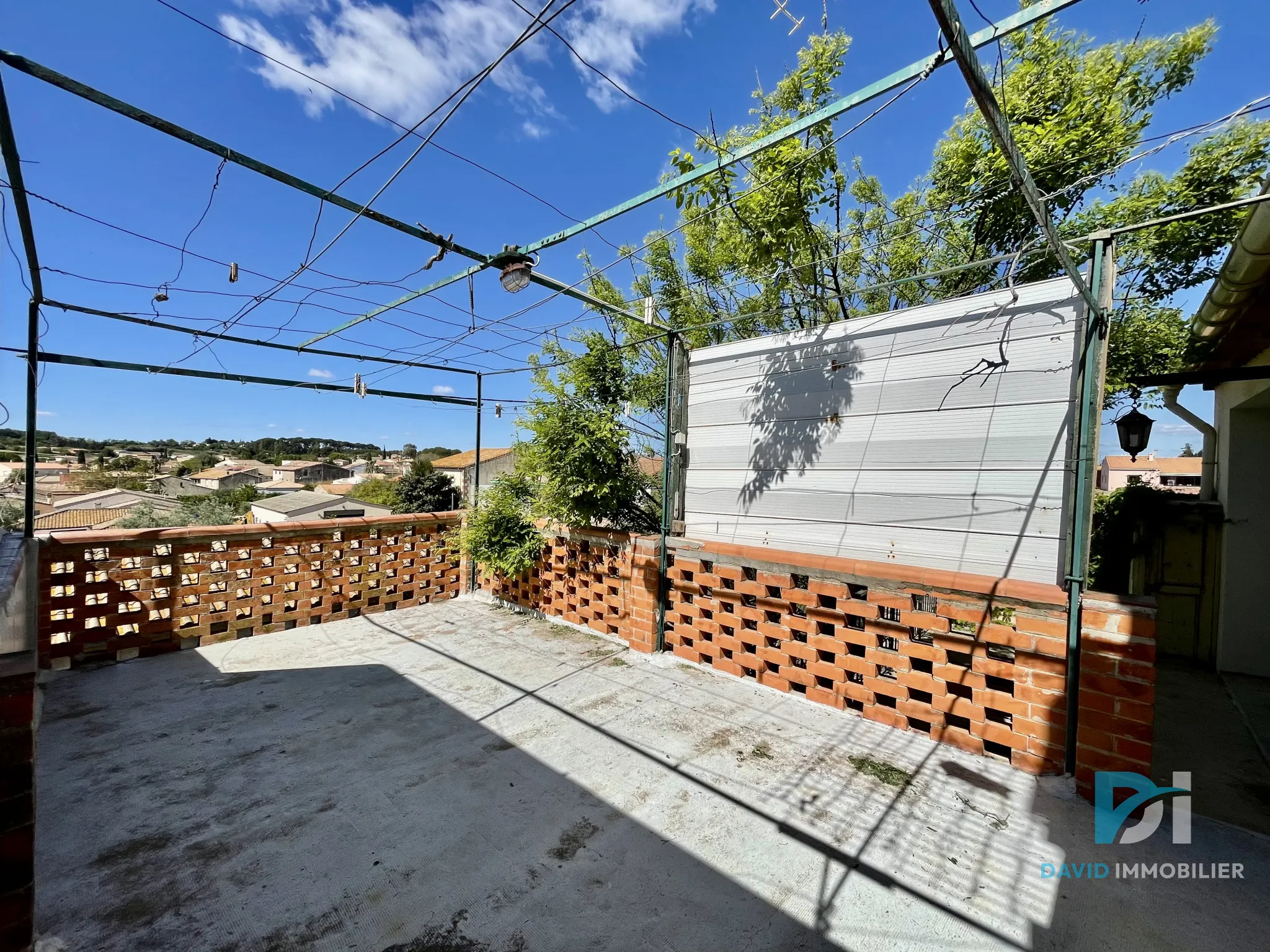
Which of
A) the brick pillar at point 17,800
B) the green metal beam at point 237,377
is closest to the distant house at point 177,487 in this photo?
the green metal beam at point 237,377

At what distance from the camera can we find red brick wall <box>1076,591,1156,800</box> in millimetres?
2195

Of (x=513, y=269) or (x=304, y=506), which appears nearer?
(x=513, y=269)

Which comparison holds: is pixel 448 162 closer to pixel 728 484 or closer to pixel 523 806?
pixel 728 484

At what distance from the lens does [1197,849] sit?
2.01 m

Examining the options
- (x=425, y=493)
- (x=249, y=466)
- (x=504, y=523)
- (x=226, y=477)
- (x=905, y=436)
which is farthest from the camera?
(x=249, y=466)

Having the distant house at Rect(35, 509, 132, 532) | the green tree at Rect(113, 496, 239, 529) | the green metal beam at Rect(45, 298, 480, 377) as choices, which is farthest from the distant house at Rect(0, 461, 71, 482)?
the distant house at Rect(35, 509, 132, 532)

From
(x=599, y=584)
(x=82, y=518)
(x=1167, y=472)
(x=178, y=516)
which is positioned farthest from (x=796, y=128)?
(x=82, y=518)

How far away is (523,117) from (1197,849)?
5.77m

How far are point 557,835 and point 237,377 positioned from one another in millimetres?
5027

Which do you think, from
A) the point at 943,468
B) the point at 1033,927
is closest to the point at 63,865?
the point at 1033,927

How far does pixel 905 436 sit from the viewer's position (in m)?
3.43
